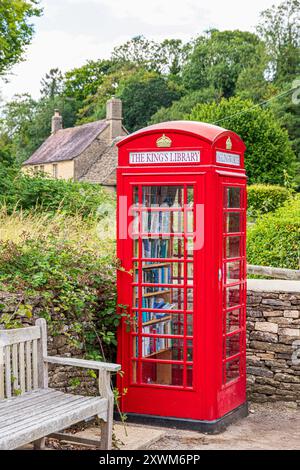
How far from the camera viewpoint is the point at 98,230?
446 inches

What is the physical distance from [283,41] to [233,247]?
43925 millimetres

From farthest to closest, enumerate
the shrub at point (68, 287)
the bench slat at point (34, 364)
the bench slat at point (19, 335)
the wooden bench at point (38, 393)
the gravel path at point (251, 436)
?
the shrub at point (68, 287), the gravel path at point (251, 436), the bench slat at point (34, 364), the bench slat at point (19, 335), the wooden bench at point (38, 393)

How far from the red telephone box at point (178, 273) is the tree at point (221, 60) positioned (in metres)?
45.8

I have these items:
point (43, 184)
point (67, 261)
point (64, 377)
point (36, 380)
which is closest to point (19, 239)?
point (67, 261)

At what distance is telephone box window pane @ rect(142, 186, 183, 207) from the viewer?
676cm

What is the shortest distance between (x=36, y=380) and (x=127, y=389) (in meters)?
1.25

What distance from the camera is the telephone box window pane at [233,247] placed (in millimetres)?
6973

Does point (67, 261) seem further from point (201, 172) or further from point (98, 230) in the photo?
point (98, 230)

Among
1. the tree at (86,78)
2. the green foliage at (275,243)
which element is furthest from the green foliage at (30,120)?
the green foliage at (275,243)

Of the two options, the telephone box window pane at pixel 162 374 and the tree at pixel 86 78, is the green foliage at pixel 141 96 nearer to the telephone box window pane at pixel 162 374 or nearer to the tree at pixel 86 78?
the tree at pixel 86 78

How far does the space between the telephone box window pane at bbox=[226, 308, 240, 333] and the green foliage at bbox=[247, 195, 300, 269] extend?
16.3 ft

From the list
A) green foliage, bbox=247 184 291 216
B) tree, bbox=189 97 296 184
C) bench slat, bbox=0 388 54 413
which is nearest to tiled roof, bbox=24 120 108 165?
tree, bbox=189 97 296 184

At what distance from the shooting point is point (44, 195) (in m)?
16.5

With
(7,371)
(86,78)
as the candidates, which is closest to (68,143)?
(86,78)
